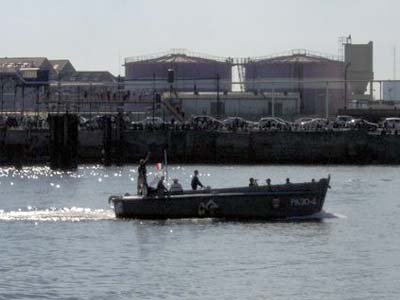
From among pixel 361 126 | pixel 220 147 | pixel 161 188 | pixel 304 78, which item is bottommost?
pixel 161 188

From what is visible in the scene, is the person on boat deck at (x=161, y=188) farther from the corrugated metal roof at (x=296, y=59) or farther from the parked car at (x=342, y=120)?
the corrugated metal roof at (x=296, y=59)

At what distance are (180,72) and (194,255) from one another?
5216 inches

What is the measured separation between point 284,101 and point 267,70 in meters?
16.3

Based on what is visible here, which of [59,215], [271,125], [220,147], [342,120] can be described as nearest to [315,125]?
[271,125]

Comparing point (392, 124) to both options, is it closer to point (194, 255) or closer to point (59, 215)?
point (59, 215)

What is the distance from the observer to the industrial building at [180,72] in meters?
180

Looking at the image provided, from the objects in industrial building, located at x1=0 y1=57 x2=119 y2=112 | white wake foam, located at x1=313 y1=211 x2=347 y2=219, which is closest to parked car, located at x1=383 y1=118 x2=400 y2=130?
industrial building, located at x1=0 y1=57 x2=119 y2=112

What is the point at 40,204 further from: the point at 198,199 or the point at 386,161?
the point at 386,161

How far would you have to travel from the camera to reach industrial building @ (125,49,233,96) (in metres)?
180

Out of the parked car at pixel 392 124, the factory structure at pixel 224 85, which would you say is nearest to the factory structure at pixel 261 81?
the factory structure at pixel 224 85

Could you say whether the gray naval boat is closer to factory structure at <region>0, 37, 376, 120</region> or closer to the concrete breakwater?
the concrete breakwater

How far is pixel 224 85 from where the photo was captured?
180 m

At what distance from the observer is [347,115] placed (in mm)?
154000

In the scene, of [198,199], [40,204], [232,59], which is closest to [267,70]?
[232,59]
